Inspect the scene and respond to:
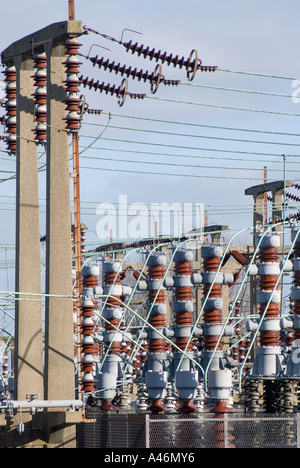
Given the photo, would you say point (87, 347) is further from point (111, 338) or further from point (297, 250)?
point (111, 338)

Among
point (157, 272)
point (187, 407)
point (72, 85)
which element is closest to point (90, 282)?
point (157, 272)

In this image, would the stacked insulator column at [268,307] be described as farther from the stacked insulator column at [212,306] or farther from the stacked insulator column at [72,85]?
the stacked insulator column at [72,85]

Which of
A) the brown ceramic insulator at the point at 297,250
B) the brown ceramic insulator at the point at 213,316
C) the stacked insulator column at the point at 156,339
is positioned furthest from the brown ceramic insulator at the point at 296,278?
the stacked insulator column at the point at 156,339

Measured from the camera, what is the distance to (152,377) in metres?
27.0

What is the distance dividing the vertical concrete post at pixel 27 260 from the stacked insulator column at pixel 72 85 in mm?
1936

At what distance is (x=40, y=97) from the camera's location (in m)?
21.4

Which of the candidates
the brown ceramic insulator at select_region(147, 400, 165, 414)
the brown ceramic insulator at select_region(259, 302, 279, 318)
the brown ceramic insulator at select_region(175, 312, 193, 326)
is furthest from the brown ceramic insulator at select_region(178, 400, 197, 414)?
the brown ceramic insulator at select_region(259, 302, 279, 318)

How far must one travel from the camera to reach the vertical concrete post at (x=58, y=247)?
64.6 ft

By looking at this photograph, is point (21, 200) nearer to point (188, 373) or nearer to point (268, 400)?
point (188, 373)

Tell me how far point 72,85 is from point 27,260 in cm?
387

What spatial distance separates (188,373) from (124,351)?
1327 centimetres

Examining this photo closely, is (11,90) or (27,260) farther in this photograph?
(11,90)
